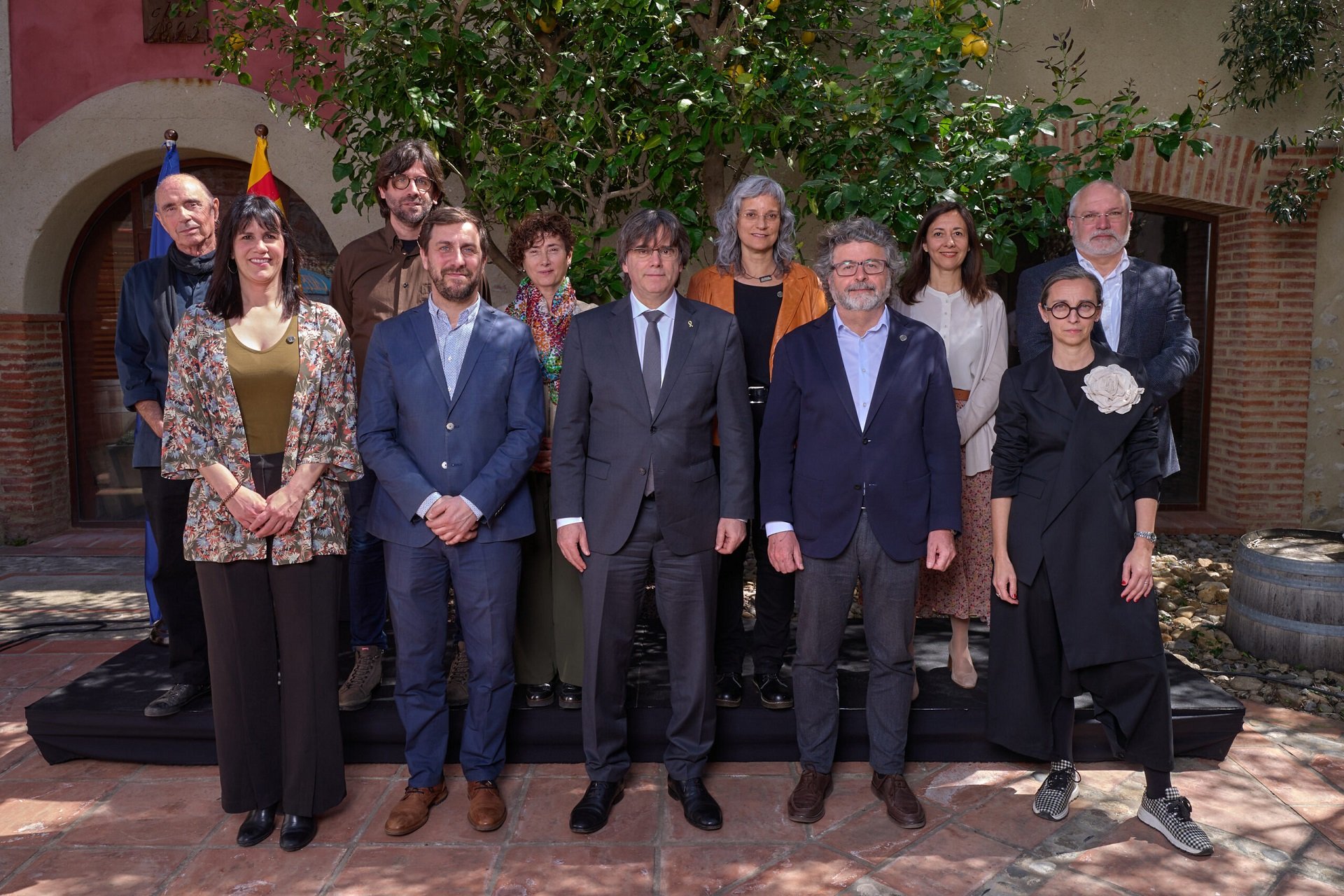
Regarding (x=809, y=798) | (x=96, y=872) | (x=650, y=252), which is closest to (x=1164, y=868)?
(x=809, y=798)

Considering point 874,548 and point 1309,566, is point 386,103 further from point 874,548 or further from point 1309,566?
point 1309,566

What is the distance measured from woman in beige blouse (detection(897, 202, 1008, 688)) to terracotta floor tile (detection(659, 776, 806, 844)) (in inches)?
38.6

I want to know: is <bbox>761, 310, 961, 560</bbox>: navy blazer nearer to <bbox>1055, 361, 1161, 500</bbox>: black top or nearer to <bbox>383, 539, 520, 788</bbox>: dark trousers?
<bbox>1055, 361, 1161, 500</bbox>: black top

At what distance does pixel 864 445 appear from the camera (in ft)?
11.4

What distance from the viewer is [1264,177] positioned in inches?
277

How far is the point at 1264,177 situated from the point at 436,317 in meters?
6.05

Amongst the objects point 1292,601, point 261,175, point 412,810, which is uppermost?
point 261,175

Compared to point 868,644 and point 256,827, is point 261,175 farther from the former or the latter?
point 868,644

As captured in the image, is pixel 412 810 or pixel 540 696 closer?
pixel 412 810

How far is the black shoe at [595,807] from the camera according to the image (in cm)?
352

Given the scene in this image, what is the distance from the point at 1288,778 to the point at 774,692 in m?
1.93

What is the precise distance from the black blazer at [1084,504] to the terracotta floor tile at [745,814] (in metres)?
1.10

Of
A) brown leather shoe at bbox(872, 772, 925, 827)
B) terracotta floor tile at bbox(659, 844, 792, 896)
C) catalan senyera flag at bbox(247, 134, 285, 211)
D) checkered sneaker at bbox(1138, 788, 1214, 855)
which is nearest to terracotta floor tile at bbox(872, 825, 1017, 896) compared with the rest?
brown leather shoe at bbox(872, 772, 925, 827)

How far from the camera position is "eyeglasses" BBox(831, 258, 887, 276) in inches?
136
